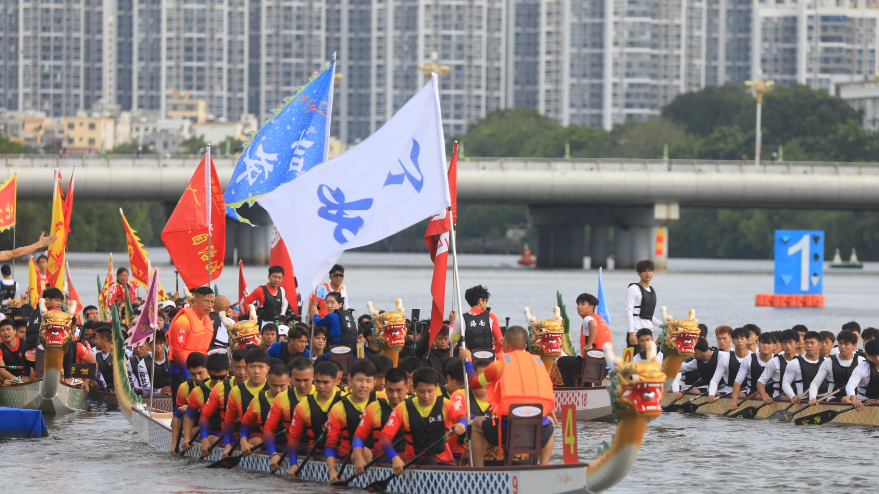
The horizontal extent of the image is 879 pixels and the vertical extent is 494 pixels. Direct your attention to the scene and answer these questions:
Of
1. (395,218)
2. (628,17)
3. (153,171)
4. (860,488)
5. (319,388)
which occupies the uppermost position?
(628,17)

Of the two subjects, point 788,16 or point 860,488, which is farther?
point 788,16

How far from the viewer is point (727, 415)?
757 inches

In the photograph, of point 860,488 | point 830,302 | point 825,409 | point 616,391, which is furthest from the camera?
point 830,302

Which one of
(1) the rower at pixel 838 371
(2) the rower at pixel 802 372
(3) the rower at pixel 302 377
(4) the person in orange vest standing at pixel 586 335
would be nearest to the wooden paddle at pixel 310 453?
(3) the rower at pixel 302 377

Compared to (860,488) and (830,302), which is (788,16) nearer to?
(830,302)

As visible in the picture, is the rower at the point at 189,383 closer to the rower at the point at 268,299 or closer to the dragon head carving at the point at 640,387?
the rower at the point at 268,299

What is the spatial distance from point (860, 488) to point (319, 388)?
571cm

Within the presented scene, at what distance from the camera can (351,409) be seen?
12.8 meters

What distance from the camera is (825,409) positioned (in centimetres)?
1792

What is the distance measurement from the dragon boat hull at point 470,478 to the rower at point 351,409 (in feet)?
1.02

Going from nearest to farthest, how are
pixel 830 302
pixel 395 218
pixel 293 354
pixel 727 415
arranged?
pixel 395 218 → pixel 293 354 → pixel 727 415 → pixel 830 302

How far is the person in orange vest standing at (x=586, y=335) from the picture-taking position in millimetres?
17547

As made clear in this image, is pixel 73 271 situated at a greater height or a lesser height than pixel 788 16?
lesser

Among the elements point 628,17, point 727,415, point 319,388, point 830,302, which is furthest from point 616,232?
point 628,17
